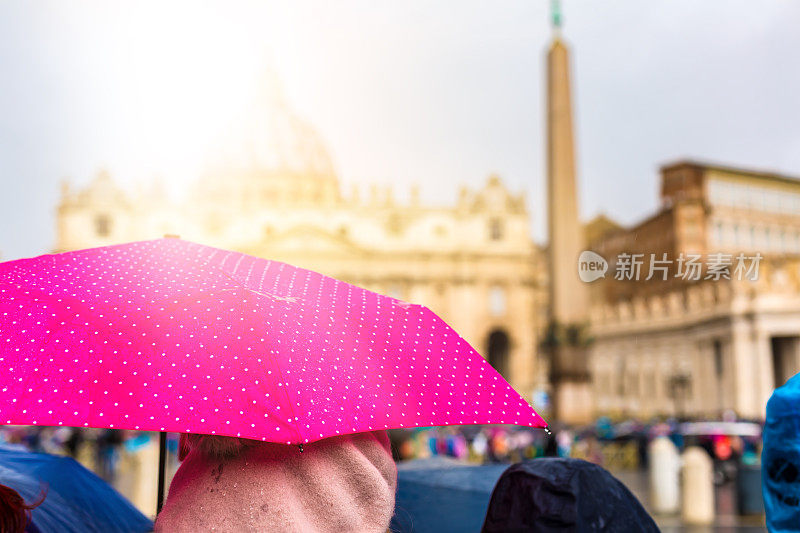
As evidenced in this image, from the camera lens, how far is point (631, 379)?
154 ft

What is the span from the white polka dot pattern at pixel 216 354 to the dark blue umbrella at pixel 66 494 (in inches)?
25.1

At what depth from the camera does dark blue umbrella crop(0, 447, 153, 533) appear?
7.72ft

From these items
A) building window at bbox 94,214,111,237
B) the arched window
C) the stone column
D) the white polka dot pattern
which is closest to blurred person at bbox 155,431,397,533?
the white polka dot pattern

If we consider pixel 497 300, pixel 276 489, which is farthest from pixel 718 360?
pixel 276 489

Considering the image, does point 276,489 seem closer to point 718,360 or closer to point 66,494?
point 66,494

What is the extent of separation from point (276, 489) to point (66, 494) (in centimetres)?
108

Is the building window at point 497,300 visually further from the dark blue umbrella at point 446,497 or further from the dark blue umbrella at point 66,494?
the dark blue umbrella at point 66,494

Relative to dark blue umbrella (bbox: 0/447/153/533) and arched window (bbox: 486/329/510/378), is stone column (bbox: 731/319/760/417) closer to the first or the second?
arched window (bbox: 486/329/510/378)

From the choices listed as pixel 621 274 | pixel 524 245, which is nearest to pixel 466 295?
pixel 524 245

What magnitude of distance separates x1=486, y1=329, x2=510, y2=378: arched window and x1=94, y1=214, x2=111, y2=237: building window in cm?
2828

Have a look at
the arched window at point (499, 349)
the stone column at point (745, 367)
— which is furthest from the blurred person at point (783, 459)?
the arched window at point (499, 349)

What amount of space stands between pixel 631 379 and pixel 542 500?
4674 cm

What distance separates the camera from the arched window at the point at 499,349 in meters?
62.8

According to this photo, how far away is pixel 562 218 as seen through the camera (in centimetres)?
1877
